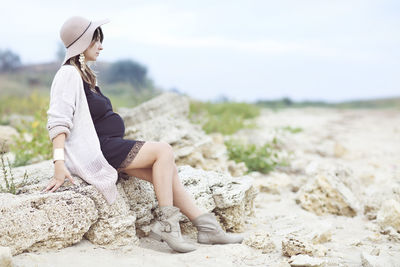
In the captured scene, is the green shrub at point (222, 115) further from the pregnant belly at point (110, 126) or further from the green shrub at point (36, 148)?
the pregnant belly at point (110, 126)

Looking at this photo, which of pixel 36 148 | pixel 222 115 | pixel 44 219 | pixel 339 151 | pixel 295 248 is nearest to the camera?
pixel 44 219

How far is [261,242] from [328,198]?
172 cm

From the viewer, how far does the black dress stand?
3.51 meters

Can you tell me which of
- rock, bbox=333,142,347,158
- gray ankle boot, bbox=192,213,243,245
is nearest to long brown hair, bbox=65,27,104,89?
gray ankle boot, bbox=192,213,243,245

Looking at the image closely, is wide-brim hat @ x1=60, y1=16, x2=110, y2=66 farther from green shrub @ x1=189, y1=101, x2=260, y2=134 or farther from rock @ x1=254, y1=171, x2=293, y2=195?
green shrub @ x1=189, y1=101, x2=260, y2=134

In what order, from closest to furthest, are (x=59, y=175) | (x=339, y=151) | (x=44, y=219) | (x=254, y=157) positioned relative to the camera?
(x=44, y=219), (x=59, y=175), (x=254, y=157), (x=339, y=151)

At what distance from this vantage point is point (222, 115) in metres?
12.5

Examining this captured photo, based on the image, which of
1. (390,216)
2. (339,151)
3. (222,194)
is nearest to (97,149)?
(222,194)

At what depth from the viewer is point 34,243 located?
3.06 metres

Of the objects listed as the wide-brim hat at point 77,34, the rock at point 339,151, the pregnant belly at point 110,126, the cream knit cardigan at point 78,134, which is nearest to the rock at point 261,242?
the cream knit cardigan at point 78,134

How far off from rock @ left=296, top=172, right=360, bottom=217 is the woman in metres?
1.67

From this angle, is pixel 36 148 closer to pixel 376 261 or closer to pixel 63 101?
pixel 63 101

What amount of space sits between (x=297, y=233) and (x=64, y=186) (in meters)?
2.14

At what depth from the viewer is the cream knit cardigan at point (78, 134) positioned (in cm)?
337
